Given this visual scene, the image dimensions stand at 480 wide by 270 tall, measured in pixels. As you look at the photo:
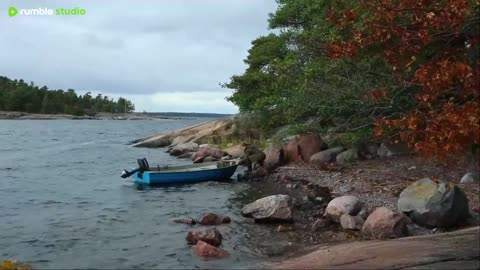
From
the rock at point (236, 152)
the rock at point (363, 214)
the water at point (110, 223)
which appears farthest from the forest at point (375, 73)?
the water at point (110, 223)

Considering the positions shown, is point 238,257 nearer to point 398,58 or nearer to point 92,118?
point 398,58

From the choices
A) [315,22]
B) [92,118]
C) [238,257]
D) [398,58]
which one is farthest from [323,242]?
[92,118]

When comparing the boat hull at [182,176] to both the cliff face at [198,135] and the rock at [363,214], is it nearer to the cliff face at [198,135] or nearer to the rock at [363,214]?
the rock at [363,214]

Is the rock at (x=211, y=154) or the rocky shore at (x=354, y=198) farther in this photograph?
the rock at (x=211, y=154)

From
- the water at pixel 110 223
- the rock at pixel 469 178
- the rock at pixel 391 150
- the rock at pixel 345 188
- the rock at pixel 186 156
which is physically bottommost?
the water at pixel 110 223

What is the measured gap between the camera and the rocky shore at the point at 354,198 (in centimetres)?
1181

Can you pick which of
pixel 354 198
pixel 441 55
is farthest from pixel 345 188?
pixel 441 55

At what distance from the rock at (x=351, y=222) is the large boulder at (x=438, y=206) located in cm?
121

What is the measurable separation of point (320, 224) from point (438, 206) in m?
3.02

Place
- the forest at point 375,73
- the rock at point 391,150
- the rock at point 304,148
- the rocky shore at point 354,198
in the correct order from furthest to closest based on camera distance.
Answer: the rock at point 304,148 < the rock at point 391,150 < the rocky shore at point 354,198 < the forest at point 375,73

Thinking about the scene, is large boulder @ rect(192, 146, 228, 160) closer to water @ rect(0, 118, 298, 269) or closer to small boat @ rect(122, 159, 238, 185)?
water @ rect(0, 118, 298, 269)

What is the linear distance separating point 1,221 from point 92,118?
156493 millimetres

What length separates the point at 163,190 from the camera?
21891 mm

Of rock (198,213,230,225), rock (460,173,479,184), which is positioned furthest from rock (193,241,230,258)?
rock (460,173,479,184)
